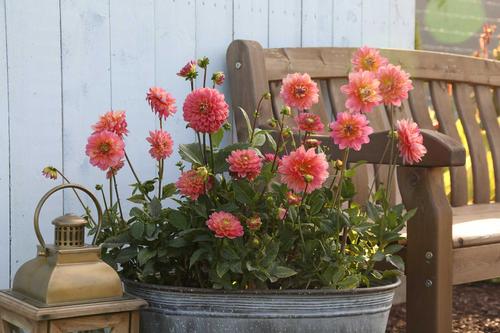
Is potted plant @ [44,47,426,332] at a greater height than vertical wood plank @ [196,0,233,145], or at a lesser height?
lesser

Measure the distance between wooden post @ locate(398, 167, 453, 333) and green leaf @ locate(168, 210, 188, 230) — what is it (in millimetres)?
540

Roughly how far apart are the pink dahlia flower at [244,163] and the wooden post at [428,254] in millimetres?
450

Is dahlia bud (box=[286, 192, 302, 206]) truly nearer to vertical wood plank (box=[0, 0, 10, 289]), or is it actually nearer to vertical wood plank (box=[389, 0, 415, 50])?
vertical wood plank (box=[0, 0, 10, 289])

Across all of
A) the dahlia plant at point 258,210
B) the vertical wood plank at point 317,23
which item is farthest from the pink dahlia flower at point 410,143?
the vertical wood plank at point 317,23

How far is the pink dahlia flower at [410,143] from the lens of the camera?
1857 millimetres

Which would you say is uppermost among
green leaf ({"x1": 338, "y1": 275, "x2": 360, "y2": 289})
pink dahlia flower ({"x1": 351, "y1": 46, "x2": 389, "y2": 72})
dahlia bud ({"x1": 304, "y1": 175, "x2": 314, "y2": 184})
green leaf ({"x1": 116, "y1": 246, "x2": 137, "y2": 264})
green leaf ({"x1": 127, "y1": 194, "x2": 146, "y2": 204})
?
pink dahlia flower ({"x1": 351, "y1": 46, "x2": 389, "y2": 72})

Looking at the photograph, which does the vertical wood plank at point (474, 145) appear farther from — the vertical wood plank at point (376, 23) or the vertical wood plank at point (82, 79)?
the vertical wood plank at point (82, 79)

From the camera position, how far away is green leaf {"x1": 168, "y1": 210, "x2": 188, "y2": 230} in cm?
181

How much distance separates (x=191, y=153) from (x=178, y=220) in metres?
0.14

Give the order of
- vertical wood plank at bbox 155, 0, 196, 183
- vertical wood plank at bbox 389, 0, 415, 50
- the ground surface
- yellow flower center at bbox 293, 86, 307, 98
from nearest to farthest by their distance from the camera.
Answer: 1. yellow flower center at bbox 293, 86, 307, 98
2. vertical wood plank at bbox 155, 0, 196, 183
3. vertical wood plank at bbox 389, 0, 415, 50
4. the ground surface

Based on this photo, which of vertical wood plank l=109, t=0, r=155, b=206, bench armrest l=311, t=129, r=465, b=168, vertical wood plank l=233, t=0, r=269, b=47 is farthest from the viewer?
vertical wood plank l=233, t=0, r=269, b=47

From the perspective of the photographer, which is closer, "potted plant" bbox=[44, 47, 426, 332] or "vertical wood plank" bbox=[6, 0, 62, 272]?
"potted plant" bbox=[44, 47, 426, 332]

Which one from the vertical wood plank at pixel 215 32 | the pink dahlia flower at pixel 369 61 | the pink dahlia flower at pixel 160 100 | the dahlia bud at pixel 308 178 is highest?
the vertical wood plank at pixel 215 32

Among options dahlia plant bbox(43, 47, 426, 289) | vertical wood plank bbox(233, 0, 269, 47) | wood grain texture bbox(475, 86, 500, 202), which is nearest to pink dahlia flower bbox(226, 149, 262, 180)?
dahlia plant bbox(43, 47, 426, 289)
